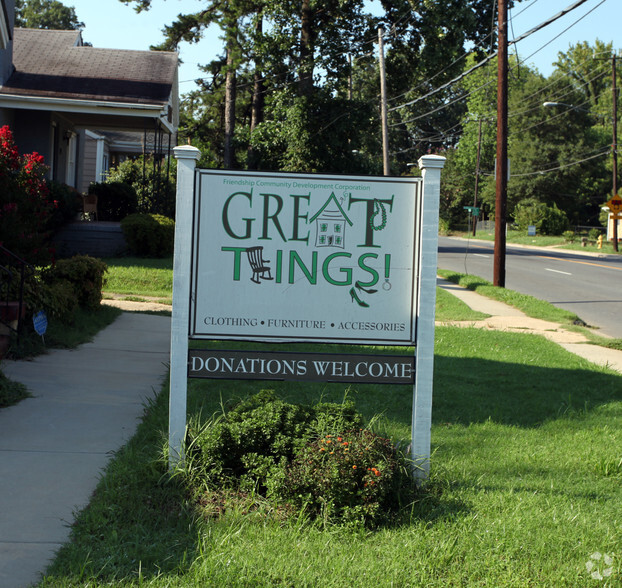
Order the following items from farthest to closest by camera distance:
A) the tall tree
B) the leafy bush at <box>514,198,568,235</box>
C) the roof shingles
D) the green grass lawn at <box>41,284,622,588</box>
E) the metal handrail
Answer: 1. the tall tree
2. the leafy bush at <box>514,198,568,235</box>
3. the roof shingles
4. the metal handrail
5. the green grass lawn at <box>41,284,622,588</box>

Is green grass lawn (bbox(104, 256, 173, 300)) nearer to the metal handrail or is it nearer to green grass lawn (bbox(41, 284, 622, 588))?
the metal handrail

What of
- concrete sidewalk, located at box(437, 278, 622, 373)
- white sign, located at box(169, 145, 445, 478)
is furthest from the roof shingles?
white sign, located at box(169, 145, 445, 478)

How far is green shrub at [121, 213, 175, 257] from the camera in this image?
713 inches

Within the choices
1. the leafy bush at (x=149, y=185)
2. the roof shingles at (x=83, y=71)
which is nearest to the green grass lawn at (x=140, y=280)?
the leafy bush at (x=149, y=185)

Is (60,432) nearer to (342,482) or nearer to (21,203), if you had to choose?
(342,482)

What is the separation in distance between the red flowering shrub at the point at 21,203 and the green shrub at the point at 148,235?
27.6 feet

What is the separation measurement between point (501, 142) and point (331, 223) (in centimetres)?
1544

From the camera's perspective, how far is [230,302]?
457 cm

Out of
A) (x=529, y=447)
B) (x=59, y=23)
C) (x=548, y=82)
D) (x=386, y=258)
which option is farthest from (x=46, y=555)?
(x=59, y=23)

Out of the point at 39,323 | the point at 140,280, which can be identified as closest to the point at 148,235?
the point at 140,280

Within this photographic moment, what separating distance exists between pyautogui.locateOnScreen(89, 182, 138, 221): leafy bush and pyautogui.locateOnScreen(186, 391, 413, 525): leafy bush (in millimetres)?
18937

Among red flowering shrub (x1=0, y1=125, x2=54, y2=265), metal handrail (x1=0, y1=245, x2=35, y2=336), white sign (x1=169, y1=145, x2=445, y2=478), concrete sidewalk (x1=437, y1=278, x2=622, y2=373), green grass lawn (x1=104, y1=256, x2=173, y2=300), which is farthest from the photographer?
green grass lawn (x1=104, y1=256, x2=173, y2=300)

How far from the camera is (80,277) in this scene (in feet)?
34.2

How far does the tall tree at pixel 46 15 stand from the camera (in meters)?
75.9
